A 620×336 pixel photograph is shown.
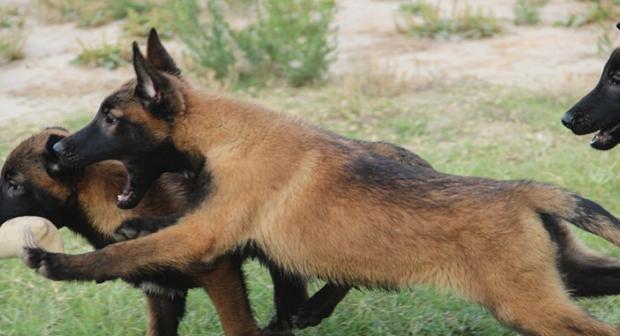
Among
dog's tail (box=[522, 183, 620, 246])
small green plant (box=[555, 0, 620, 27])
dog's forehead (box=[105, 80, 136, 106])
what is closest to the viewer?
dog's tail (box=[522, 183, 620, 246])

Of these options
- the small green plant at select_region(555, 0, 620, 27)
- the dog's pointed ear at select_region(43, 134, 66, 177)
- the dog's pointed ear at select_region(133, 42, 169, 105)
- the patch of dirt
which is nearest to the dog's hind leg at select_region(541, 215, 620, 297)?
the dog's pointed ear at select_region(133, 42, 169, 105)

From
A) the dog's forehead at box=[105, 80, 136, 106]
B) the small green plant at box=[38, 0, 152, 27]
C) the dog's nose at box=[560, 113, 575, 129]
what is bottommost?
the small green plant at box=[38, 0, 152, 27]

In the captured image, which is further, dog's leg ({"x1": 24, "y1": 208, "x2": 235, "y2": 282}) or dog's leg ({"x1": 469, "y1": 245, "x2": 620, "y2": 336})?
dog's leg ({"x1": 24, "y1": 208, "x2": 235, "y2": 282})

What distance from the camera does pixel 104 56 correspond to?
11648mm

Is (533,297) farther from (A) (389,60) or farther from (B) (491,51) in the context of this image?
(B) (491,51)

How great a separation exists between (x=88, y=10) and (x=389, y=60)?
3.92 m

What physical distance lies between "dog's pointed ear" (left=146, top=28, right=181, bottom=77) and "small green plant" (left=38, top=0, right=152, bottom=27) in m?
7.16

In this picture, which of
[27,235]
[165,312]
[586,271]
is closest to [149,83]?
[27,235]

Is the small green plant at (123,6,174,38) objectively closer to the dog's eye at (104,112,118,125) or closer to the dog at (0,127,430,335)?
the dog at (0,127,430,335)

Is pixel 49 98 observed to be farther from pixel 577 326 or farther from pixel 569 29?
pixel 577 326

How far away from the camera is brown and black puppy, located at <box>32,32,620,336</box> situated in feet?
16.1

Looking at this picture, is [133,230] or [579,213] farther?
[133,230]

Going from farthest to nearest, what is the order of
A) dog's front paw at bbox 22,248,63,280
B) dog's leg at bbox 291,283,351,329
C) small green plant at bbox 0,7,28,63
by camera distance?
small green plant at bbox 0,7,28,63
dog's leg at bbox 291,283,351,329
dog's front paw at bbox 22,248,63,280

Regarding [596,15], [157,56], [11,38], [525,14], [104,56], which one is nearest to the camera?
[157,56]
